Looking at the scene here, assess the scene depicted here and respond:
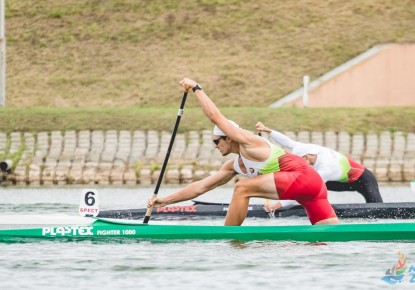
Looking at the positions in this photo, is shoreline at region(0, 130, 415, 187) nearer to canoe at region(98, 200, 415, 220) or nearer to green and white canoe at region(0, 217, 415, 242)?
canoe at region(98, 200, 415, 220)

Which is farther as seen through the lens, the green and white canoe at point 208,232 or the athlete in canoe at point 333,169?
the athlete in canoe at point 333,169

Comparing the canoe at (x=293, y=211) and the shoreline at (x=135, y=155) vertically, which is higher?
the shoreline at (x=135, y=155)

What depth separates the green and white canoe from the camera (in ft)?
56.7

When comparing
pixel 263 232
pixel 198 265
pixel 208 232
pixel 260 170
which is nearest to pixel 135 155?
pixel 208 232

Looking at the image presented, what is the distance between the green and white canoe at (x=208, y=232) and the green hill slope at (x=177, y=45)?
20.4 m

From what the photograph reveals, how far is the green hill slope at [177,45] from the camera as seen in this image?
130 feet

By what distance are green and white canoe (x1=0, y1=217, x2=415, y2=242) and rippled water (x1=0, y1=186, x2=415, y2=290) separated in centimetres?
9

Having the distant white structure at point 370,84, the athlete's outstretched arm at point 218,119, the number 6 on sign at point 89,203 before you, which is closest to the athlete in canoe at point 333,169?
the number 6 on sign at point 89,203

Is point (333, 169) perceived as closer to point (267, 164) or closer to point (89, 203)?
point (89, 203)

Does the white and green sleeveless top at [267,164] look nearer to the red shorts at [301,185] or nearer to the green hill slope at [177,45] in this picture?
the red shorts at [301,185]

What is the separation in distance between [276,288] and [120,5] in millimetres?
Answer: 30983

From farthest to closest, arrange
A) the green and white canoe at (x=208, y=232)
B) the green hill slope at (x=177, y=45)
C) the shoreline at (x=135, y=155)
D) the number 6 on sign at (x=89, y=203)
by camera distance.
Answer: the green hill slope at (x=177, y=45) < the shoreline at (x=135, y=155) < the number 6 on sign at (x=89, y=203) < the green and white canoe at (x=208, y=232)

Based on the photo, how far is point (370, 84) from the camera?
124 ft

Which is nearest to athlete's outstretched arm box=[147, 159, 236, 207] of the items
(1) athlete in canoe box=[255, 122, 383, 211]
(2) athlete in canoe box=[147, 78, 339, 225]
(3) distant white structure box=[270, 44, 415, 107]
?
(2) athlete in canoe box=[147, 78, 339, 225]
